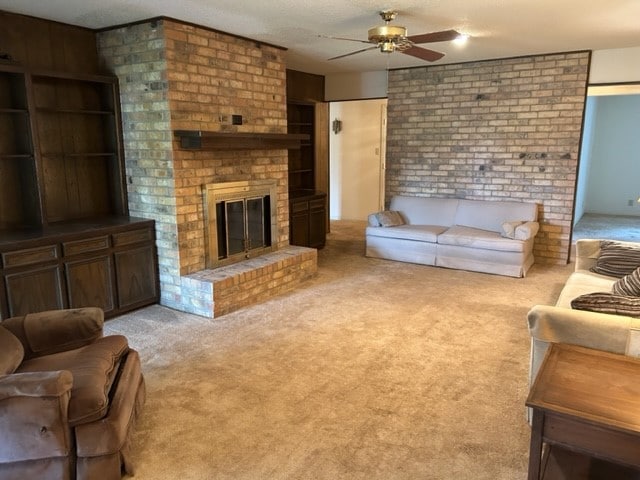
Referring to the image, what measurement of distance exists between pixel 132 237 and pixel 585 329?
3.47m

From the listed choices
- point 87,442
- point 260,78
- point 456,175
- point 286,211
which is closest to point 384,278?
point 286,211

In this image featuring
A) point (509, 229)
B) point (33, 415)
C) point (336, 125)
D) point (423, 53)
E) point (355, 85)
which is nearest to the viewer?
point (33, 415)

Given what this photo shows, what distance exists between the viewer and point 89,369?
2162mm

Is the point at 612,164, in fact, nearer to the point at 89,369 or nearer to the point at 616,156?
the point at 616,156

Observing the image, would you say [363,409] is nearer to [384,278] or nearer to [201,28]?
[384,278]

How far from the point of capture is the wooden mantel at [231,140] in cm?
399

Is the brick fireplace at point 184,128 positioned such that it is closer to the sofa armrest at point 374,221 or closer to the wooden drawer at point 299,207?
the wooden drawer at point 299,207

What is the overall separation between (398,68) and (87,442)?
19.3 ft

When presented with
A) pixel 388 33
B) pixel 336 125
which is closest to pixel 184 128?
pixel 388 33

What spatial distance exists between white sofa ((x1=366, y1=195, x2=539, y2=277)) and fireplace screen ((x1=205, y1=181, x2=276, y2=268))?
1.64 metres

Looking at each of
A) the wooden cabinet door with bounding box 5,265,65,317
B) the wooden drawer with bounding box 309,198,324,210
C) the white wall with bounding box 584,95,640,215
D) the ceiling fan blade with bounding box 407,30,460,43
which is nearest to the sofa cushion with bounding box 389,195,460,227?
the wooden drawer with bounding box 309,198,324,210

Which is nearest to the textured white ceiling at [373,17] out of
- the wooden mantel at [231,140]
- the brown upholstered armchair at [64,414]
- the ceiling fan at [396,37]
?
the ceiling fan at [396,37]

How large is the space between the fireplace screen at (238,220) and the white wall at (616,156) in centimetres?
733

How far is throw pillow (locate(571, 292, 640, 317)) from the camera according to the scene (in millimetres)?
2216
